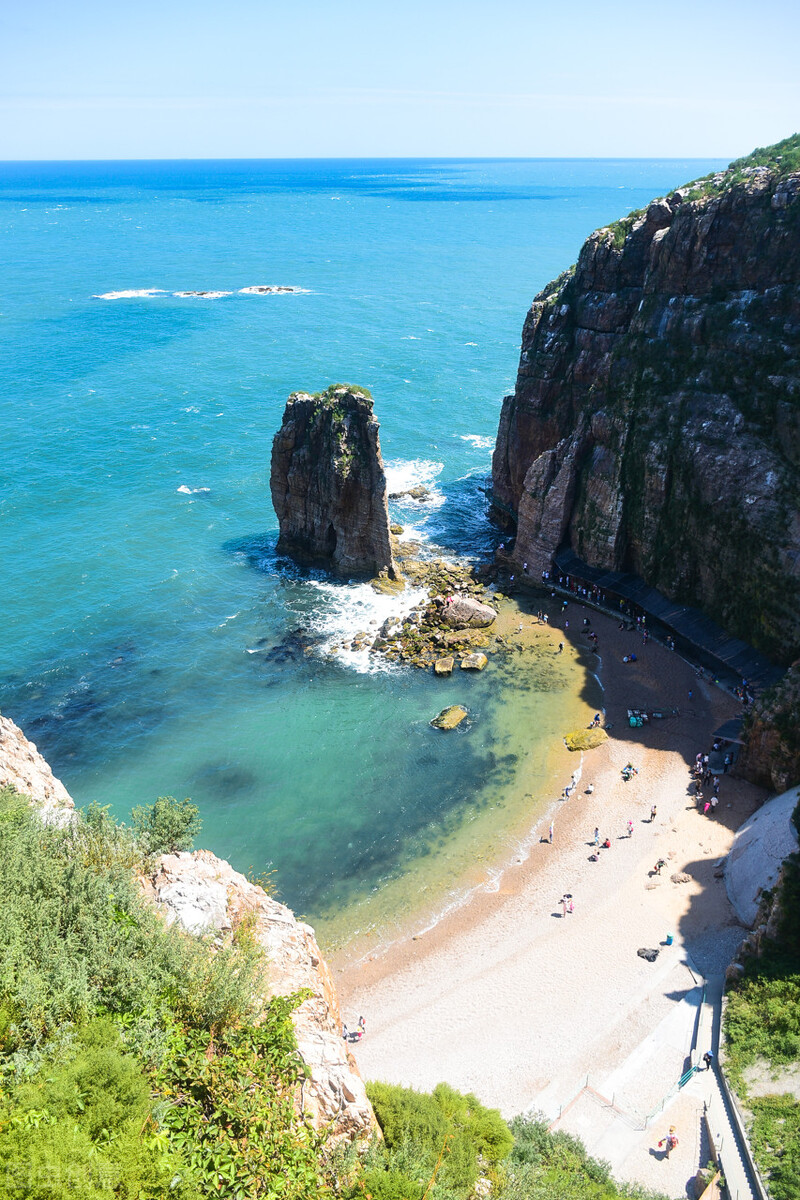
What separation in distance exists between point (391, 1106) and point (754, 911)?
22001 millimetres

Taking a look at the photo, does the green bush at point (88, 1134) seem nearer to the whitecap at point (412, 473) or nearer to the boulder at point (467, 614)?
the boulder at point (467, 614)

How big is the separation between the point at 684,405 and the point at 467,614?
22.2m

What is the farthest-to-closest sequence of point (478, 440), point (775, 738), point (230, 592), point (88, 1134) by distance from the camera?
point (478, 440) < point (230, 592) < point (775, 738) < point (88, 1134)

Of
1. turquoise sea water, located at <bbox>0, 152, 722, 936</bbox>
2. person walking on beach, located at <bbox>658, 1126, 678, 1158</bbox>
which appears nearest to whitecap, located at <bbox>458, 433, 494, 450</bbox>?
turquoise sea water, located at <bbox>0, 152, 722, 936</bbox>

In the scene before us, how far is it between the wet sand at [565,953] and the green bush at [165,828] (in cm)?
1385

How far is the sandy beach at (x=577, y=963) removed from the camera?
103 feet

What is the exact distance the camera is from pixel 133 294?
159625mm

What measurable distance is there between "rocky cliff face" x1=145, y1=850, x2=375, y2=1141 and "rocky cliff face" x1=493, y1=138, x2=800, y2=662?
3796 cm

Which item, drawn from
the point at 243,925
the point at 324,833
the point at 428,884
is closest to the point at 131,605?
the point at 324,833

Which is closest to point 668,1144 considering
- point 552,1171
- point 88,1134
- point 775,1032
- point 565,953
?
point 552,1171

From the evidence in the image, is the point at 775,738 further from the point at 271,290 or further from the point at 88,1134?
the point at 271,290

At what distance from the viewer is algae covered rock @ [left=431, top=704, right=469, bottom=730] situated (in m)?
51.4

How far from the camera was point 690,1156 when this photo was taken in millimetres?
26719

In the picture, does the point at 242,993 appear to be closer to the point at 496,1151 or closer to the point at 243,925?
the point at 243,925
